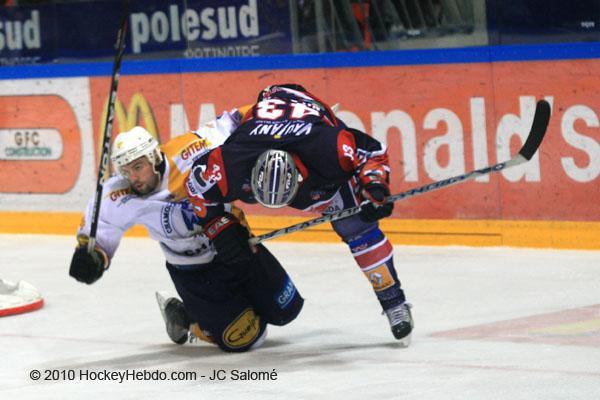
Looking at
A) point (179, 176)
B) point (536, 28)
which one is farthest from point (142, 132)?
point (536, 28)

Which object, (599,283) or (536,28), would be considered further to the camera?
(536,28)

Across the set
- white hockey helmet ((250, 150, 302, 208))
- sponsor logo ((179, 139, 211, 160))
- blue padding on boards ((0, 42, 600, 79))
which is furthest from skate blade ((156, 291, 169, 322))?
blue padding on boards ((0, 42, 600, 79))

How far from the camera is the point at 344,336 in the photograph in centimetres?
614

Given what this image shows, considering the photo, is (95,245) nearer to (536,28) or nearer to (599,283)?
(599,283)

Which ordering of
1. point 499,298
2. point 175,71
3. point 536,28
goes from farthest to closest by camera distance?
point 175,71 < point 536,28 < point 499,298

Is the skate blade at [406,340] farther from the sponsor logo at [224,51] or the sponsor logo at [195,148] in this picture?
the sponsor logo at [224,51]

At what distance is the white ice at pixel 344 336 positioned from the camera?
5090mm

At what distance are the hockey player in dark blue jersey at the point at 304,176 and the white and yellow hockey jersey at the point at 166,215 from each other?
201 mm

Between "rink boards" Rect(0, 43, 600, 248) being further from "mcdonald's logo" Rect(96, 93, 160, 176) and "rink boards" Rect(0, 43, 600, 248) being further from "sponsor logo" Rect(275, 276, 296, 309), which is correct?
"sponsor logo" Rect(275, 276, 296, 309)

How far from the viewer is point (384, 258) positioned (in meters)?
5.69

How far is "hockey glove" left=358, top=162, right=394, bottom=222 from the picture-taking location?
5.38 metres

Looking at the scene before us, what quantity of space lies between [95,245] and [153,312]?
118cm

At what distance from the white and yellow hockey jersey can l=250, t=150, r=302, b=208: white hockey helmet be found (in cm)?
44

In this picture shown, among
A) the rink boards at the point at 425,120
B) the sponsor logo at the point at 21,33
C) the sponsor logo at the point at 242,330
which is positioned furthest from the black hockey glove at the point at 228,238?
the sponsor logo at the point at 21,33
